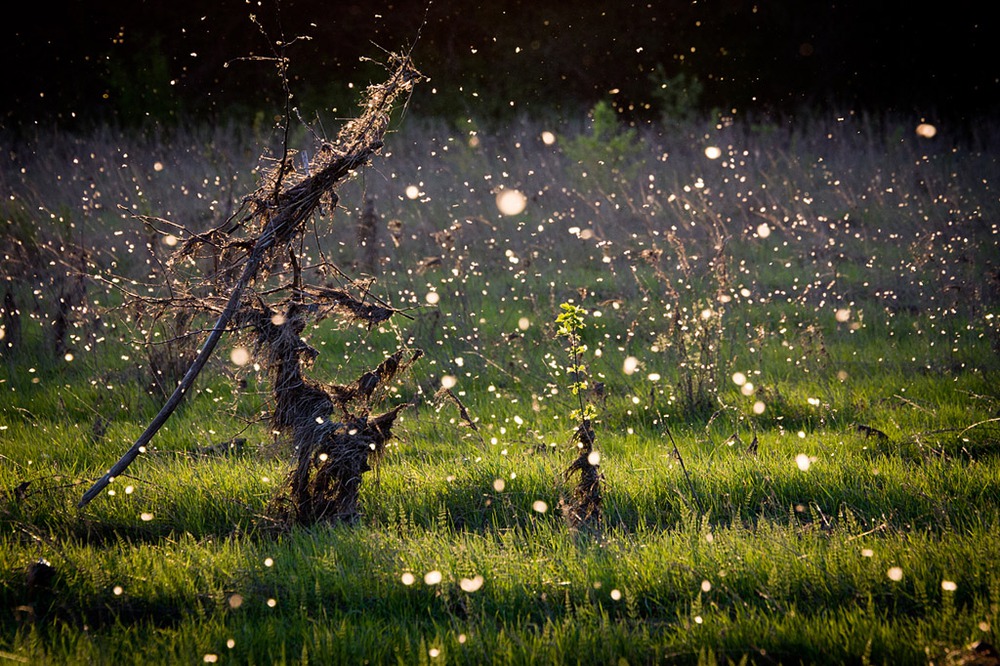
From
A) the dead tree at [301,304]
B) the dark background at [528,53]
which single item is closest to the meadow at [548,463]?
the dead tree at [301,304]

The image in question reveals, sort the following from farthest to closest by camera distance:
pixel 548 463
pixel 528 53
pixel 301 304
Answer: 1. pixel 528 53
2. pixel 548 463
3. pixel 301 304

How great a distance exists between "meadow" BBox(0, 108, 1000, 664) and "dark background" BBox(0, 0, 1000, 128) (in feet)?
40.2

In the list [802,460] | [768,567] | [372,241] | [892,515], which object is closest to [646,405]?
[802,460]

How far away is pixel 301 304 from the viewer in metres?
3.41

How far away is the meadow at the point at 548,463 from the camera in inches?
108

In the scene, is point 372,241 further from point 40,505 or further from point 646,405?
point 40,505

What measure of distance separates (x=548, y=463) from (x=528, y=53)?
862 inches

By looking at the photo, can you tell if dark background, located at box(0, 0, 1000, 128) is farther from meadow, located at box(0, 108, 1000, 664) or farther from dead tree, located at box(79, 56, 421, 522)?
dead tree, located at box(79, 56, 421, 522)

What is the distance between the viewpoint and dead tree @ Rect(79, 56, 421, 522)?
3373 millimetres

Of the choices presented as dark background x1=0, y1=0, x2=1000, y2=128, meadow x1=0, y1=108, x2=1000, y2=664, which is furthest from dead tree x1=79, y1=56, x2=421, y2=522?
dark background x1=0, y1=0, x2=1000, y2=128

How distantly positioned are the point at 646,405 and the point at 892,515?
76.4 inches

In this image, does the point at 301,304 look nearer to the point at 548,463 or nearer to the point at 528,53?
the point at 548,463

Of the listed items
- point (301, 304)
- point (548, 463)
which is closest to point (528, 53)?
point (548, 463)

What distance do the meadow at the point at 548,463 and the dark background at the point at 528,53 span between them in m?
12.2
